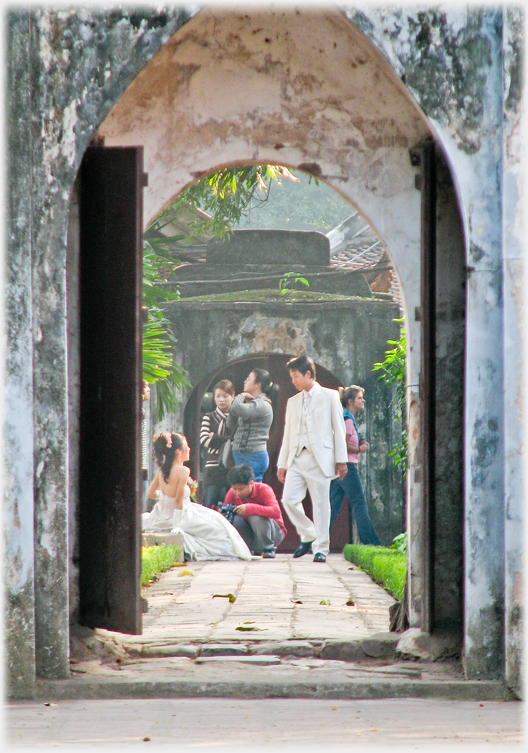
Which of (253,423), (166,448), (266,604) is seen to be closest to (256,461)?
(253,423)

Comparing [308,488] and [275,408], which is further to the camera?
[275,408]

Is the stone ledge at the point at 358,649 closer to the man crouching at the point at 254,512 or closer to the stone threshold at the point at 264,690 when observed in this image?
the stone threshold at the point at 264,690

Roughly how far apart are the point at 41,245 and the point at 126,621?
179 cm

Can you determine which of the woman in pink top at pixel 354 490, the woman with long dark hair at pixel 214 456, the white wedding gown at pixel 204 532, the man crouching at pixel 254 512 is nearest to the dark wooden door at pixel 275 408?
the woman with long dark hair at pixel 214 456

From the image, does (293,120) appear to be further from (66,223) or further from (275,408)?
(275,408)

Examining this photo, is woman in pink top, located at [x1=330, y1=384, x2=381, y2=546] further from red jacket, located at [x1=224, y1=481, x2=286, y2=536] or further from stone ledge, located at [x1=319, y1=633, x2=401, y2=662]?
stone ledge, located at [x1=319, y1=633, x2=401, y2=662]

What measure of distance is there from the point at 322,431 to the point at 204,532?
1654 mm

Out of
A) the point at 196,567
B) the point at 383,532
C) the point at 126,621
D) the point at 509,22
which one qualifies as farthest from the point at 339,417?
the point at 509,22

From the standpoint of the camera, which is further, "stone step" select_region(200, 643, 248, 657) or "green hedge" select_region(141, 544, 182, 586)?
"green hedge" select_region(141, 544, 182, 586)

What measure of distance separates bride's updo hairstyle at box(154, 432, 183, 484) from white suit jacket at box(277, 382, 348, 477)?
3.81 feet

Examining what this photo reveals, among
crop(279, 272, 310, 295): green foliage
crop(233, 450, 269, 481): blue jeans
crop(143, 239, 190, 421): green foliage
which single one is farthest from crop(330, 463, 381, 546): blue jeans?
crop(279, 272, 310, 295): green foliage

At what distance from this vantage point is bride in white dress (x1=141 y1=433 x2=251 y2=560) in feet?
31.2

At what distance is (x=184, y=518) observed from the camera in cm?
955

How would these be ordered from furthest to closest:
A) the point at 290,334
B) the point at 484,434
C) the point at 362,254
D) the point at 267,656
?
the point at 362,254 → the point at 290,334 → the point at 267,656 → the point at 484,434
